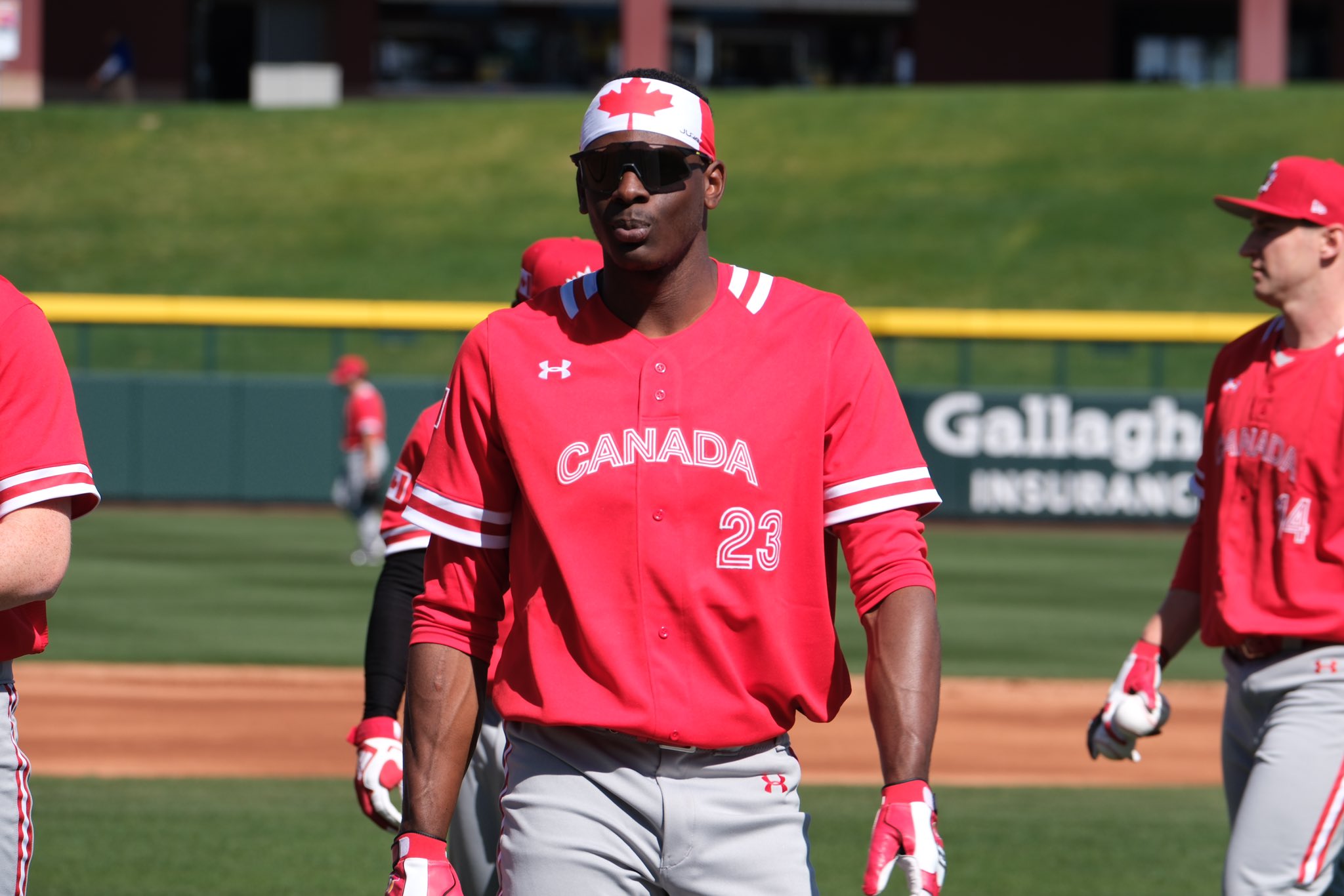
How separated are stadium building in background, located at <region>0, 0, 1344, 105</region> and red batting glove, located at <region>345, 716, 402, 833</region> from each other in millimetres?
36999

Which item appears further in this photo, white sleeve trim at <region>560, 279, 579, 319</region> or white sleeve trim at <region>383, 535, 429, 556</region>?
white sleeve trim at <region>383, 535, 429, 556</region>

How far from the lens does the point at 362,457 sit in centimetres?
1764

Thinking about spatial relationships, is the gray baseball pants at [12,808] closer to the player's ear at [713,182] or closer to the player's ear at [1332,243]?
the player's ear at [713,182]

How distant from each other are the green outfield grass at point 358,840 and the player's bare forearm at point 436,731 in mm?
3669

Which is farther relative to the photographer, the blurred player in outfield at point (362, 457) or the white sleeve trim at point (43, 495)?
the blurred player in outfield at point (362, 457)

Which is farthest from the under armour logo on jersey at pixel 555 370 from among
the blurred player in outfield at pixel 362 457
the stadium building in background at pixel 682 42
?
the stadium building in background at pixel 682 42

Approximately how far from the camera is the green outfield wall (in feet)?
68.2

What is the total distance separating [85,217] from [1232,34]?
27.0 metres

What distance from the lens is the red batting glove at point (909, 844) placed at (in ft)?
9.21

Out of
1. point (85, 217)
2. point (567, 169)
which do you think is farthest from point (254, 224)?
point (567, 169)

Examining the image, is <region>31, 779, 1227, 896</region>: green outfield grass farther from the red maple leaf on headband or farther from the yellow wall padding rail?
the yellow wall padding rail

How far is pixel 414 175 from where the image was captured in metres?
36.2

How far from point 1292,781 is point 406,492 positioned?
228 centimetres

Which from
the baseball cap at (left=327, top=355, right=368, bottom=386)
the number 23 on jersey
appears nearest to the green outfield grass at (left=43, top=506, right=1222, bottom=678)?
the baseball cap at (left=327, top=355, right=368, bottom=386)
